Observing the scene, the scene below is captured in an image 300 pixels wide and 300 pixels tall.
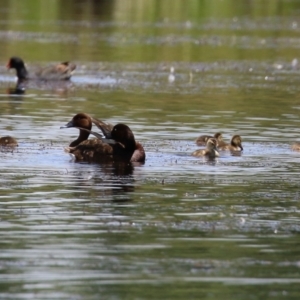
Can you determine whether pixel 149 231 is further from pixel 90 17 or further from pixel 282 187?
pixel 90 17

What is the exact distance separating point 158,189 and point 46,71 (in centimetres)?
1932

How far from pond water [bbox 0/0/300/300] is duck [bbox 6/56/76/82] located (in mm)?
293

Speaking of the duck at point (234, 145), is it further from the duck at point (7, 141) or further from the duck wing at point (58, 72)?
the duck wing at point (58, 72)

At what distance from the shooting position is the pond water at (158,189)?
9969mm

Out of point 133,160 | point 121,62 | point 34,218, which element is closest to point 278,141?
point 133,160

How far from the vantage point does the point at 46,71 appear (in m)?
33.7

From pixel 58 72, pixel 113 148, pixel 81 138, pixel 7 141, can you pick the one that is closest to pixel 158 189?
pixel 113 148

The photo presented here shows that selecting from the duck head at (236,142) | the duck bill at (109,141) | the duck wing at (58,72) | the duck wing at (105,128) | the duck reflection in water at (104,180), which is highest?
the duck wing at (58,72)

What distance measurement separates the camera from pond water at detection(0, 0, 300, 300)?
32.7ft

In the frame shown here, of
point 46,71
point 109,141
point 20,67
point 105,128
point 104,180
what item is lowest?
point 104,180

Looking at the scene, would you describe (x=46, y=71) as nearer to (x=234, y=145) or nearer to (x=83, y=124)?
(x=83, y=124)

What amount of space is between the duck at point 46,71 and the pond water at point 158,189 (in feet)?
0.96

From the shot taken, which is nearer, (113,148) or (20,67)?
(113,148)

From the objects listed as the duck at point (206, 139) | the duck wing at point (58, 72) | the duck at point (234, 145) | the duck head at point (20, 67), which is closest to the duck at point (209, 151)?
the duck at point (234, 145)
